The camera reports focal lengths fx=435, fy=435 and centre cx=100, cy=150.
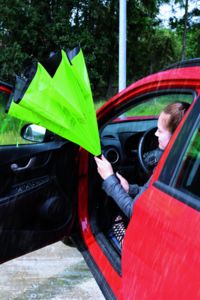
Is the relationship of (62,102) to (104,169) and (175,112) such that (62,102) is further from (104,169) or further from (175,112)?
(175,112)

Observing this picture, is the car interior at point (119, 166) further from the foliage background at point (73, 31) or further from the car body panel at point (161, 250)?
the foliage background at point (73, 31)

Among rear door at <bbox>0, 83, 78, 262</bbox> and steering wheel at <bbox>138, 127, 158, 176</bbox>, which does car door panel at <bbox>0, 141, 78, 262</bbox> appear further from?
steering wheel at <bbox>138, 127, 158, 176</bbox>

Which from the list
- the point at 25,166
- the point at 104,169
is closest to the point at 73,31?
the point at 25,166

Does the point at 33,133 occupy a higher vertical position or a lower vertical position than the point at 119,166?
higher

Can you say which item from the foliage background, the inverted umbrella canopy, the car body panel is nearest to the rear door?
the inverted umbrella canopy

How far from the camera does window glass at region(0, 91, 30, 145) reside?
2.80m

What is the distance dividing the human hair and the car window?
40.5 inches

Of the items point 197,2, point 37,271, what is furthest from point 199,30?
point 37,271

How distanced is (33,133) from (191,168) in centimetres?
158

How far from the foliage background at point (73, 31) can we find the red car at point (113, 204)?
1650 cm

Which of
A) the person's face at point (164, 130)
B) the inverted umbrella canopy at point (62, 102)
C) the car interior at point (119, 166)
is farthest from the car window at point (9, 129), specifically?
the person's face at point (164, 130)

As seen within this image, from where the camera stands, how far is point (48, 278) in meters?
3.39

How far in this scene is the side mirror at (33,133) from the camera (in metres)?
2.97

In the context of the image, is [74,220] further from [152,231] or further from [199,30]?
[199,30]
